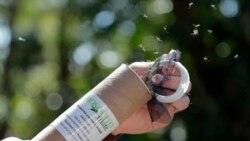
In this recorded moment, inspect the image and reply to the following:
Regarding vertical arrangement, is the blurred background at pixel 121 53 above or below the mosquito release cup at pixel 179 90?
below

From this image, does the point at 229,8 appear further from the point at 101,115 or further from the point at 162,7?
the point at 101,115

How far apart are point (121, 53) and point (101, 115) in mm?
2499

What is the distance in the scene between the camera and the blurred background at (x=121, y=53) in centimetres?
266

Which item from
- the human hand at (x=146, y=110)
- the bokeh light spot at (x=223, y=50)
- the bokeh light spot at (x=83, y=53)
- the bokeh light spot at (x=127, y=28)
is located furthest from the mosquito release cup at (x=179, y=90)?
the bokeh light spot at (x=83, y=53)

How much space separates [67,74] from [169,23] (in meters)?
2.08

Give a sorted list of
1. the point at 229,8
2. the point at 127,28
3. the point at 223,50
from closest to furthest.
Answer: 1. the point at 223,50
2. the point at 229,8
3. the point at 127,28

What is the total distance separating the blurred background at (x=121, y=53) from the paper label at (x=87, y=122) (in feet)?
1.35

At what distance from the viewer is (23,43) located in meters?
4.16

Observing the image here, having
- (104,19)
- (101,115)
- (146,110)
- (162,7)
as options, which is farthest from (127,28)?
(101,115)

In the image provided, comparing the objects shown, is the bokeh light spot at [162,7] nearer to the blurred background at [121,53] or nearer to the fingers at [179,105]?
the blurred background at [121,53]

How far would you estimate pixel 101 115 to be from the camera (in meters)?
0.95

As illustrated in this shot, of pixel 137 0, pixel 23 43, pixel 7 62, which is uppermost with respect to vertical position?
pixel 137 0

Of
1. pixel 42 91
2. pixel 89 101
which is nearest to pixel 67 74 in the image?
pixel 42 91

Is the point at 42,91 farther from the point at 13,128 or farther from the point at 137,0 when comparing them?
the point at 137,0
